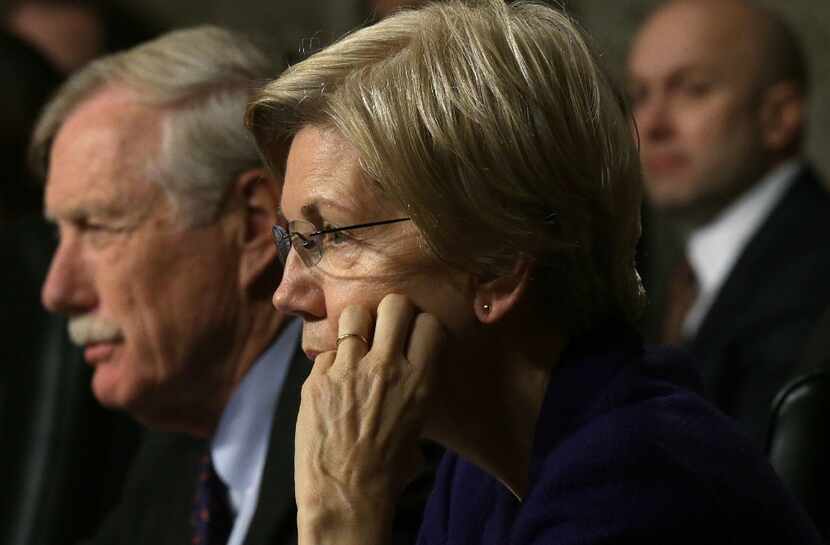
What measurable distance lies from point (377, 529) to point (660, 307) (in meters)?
3.26

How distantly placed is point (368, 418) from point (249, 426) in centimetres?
77

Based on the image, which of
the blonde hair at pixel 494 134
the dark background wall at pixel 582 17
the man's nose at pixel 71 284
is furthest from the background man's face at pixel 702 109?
the blonde hair at pixel 494 134

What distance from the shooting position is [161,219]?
2.53 meters

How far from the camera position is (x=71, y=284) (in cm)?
257

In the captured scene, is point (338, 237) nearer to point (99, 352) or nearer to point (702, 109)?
point (99, 352)

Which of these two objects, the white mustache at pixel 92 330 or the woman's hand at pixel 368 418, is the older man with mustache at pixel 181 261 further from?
the woman's hand at pixel 368 418

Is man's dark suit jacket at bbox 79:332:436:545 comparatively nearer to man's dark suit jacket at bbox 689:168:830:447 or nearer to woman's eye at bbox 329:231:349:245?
woman's eye at bbox 329:231:349:245

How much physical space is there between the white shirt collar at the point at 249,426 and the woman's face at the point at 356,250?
2.16ft

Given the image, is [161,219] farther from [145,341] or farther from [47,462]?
[47,462]

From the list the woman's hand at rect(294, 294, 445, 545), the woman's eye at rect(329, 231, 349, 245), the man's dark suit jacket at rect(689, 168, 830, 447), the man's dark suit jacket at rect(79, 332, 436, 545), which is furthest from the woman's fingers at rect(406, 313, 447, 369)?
the man's dark suit jacket at rect(689, 168, 830, 447)

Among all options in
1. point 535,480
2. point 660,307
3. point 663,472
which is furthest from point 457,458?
point 660,307

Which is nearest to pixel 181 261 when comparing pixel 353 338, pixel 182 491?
pixel 182 491

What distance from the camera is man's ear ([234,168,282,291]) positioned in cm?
251

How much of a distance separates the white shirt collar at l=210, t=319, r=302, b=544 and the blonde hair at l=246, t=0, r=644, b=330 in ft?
2.36
